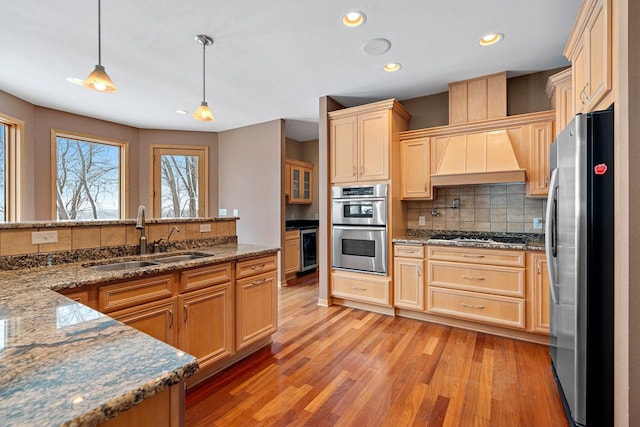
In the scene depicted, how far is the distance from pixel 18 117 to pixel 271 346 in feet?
13.7

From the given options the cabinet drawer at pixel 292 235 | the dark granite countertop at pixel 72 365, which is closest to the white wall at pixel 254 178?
the cabinet drawer at pixel 292 235

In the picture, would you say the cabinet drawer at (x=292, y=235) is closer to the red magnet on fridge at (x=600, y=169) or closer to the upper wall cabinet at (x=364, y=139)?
the upper wall cabinet at (x=364, y=139)

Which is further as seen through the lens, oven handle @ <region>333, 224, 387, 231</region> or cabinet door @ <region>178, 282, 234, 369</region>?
oven handle @ <region>333, 224, 387, 231</region>

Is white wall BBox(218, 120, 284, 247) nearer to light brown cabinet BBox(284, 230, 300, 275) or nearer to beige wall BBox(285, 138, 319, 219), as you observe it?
light brown cabinet BBox(284, 230, 300, 275)

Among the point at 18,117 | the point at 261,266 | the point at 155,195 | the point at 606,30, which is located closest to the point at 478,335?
the point at 261,266

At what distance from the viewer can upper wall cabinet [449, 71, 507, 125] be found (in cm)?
307

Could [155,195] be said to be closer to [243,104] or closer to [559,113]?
[243,104]

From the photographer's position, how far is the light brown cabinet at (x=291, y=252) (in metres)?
4.85

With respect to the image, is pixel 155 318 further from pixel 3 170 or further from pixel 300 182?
pixel 300 182

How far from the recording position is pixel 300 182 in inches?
225

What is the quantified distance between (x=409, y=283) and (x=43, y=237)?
303cm

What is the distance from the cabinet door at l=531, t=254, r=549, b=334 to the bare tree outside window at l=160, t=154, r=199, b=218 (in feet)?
16.5

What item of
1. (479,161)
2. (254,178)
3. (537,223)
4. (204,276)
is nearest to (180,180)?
(254,178)

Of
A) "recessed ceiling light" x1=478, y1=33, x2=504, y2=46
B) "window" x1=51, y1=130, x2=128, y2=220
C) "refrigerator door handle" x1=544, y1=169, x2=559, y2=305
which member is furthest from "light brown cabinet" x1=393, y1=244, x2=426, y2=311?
"window" x1=51, y1=130, x2=128, y2=220
